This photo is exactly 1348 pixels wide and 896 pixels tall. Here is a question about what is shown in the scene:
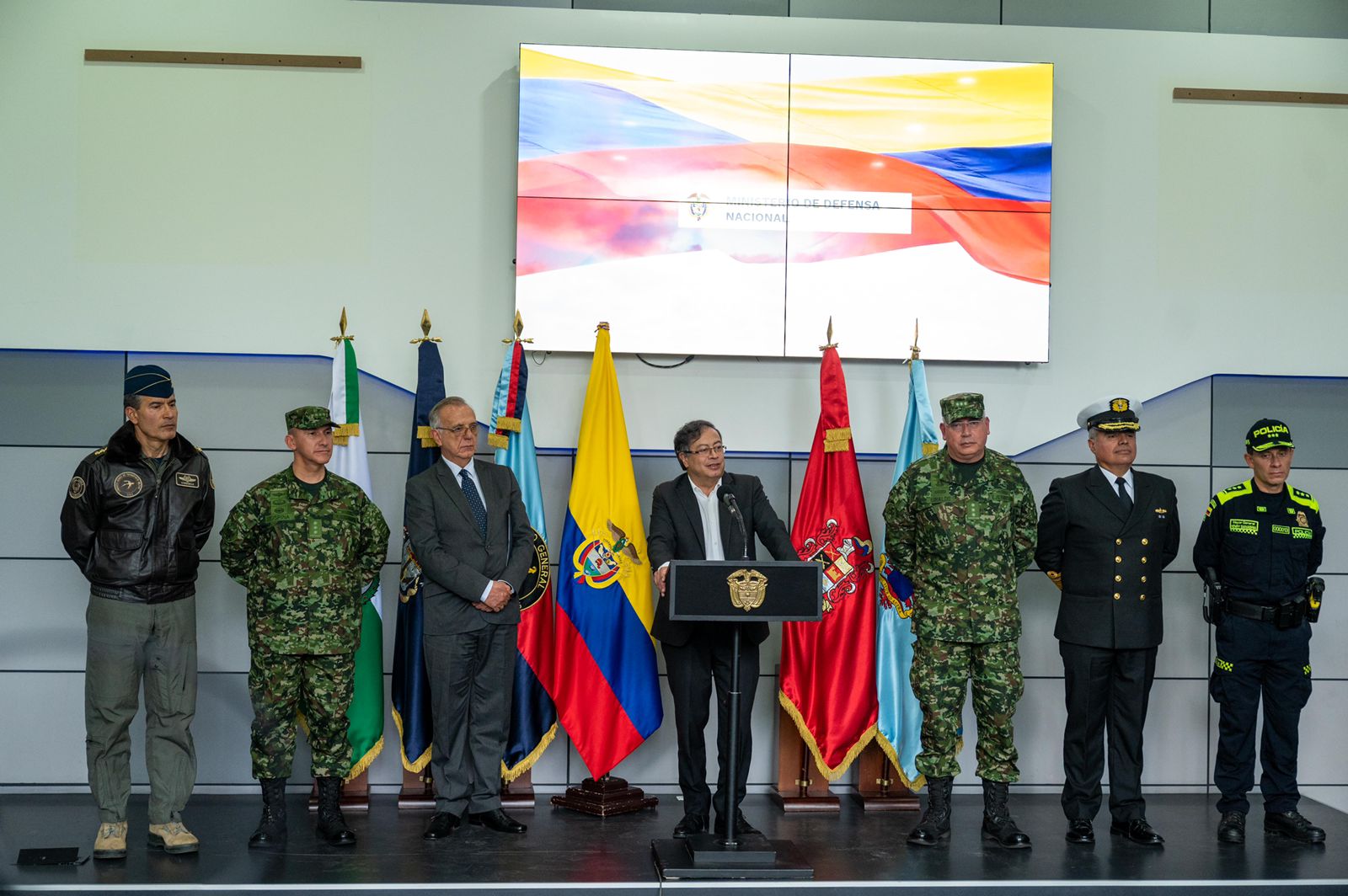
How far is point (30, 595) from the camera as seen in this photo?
5.14 m

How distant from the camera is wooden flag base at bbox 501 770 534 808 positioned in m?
4.91

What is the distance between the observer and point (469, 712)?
4.47m

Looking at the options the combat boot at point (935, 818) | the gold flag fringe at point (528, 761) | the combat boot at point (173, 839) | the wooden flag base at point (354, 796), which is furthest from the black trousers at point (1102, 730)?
the combat boot at point (173, 839)

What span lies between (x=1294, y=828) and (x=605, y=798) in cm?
269

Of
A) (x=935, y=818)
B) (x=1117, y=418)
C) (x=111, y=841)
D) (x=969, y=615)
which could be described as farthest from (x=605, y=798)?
(x=1117, y=418)

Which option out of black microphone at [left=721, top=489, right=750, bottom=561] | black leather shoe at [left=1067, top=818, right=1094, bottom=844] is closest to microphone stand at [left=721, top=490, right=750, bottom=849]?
black microphone at [left=721, top=489, right=750, bottom=561]

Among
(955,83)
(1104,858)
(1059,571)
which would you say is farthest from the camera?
(955,83)

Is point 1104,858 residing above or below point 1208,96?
below

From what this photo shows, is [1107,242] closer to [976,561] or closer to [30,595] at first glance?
[976,561]

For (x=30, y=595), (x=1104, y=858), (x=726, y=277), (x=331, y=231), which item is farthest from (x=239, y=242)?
(x=1104, y=858)

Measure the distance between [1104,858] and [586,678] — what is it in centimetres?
210

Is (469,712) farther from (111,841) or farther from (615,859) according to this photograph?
(111,841)

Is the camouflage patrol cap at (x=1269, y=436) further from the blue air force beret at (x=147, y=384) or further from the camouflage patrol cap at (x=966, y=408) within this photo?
the blue air force beret at (x=147, y=384)

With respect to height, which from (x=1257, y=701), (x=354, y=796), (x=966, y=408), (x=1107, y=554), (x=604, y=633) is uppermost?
(x=966, y=408)
